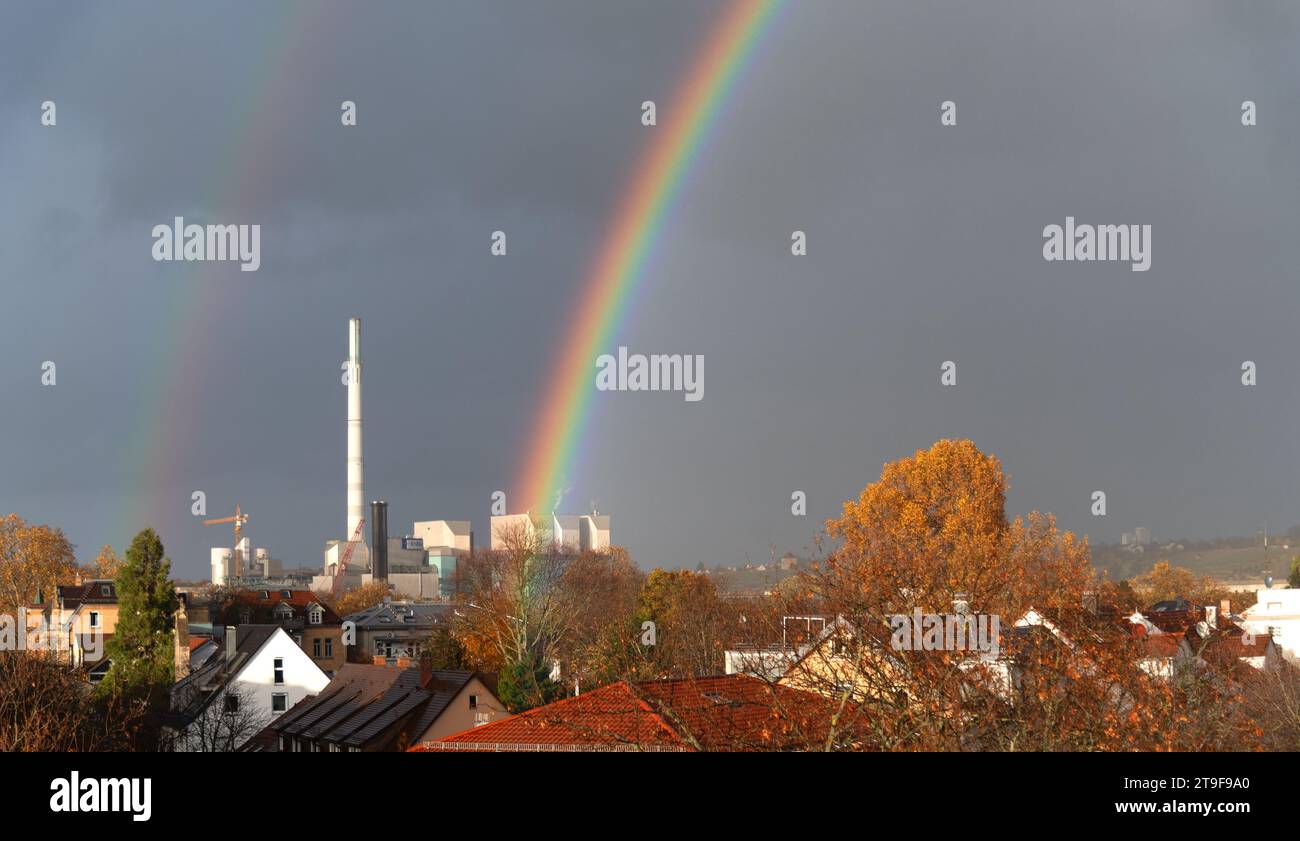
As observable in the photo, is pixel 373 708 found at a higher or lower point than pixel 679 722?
lower

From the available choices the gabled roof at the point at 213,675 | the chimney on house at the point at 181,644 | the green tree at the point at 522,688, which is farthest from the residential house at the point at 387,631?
the green tree at the point at 522,688

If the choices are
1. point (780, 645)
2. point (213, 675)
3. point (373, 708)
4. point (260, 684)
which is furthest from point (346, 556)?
point (780, 645)

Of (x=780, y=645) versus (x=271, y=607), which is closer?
(x=780, y=645)

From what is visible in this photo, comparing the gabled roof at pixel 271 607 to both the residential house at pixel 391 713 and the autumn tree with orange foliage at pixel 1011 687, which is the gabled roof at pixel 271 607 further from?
the autumn tree with orange foliage at pixel 1011 687

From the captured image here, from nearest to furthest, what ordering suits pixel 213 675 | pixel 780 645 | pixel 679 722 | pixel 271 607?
pixel 679 722
pixel 780 645
pixel 213 675
pixel 271 607

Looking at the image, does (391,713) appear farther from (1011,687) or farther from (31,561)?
(31,561)
